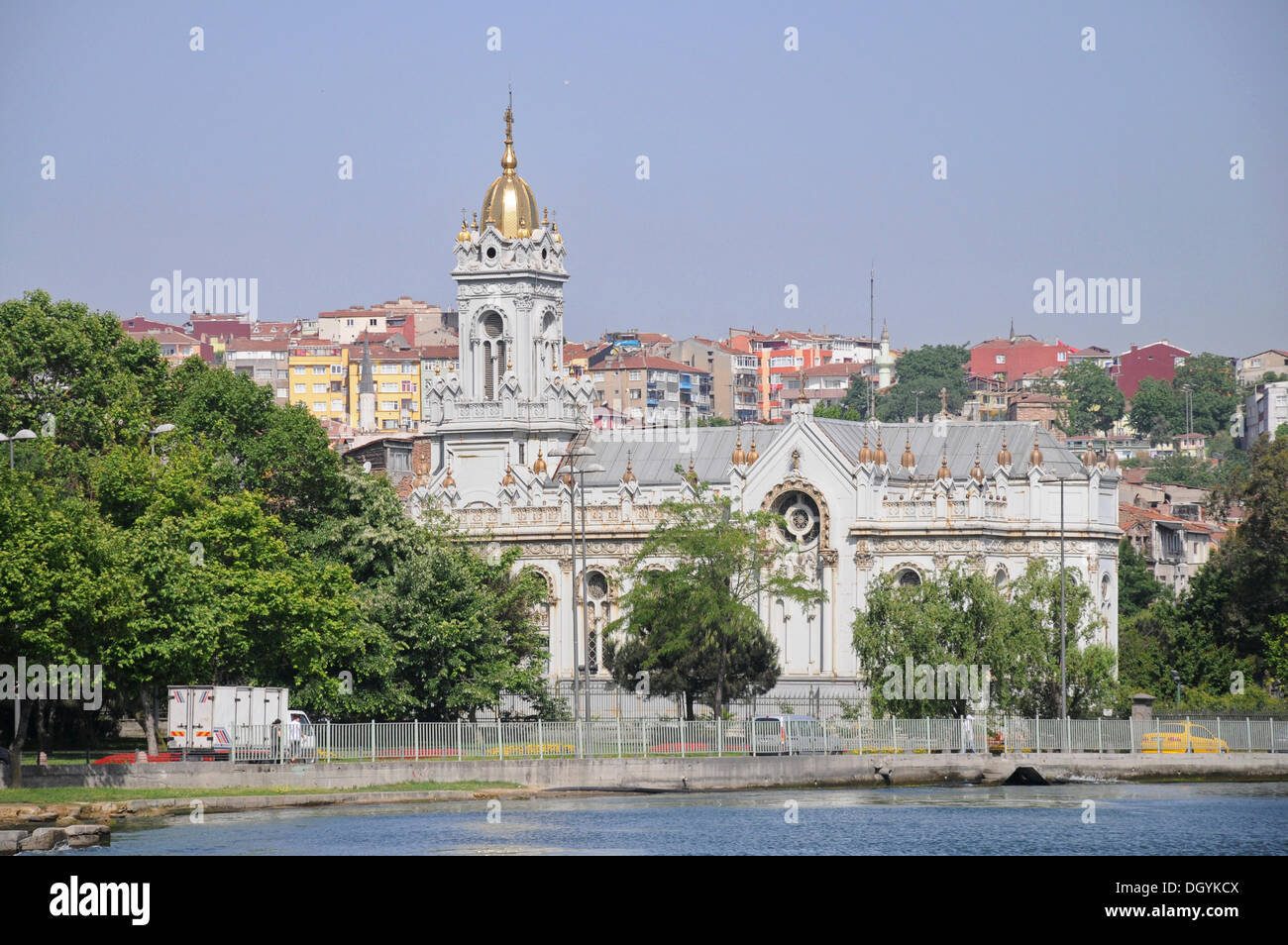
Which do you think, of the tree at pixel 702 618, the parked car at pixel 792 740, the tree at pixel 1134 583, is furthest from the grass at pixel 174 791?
the tree at pixel 1134 583

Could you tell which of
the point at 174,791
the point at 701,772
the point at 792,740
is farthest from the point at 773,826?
the point at 174,791

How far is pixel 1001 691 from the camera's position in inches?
3027

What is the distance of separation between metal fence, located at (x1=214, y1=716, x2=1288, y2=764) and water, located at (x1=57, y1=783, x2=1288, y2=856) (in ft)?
8.97

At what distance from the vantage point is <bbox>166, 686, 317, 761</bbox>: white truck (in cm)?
6253

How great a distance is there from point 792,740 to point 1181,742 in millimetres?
12398

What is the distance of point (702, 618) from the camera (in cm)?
8062

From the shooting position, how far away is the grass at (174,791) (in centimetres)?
5706

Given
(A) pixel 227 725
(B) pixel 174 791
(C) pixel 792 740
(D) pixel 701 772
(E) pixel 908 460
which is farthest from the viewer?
(E) pixel 908 460

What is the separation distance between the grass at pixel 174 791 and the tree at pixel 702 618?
17.3 metres

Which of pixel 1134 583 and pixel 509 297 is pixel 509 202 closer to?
pixel 509 297

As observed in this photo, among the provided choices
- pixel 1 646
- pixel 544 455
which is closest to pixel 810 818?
pixel 1 646

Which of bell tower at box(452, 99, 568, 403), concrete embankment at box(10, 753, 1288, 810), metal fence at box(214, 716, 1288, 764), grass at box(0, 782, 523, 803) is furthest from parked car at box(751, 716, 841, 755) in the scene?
bell tower at box(452, 99, 568, 403)

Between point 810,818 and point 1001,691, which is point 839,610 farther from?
point 810,818
